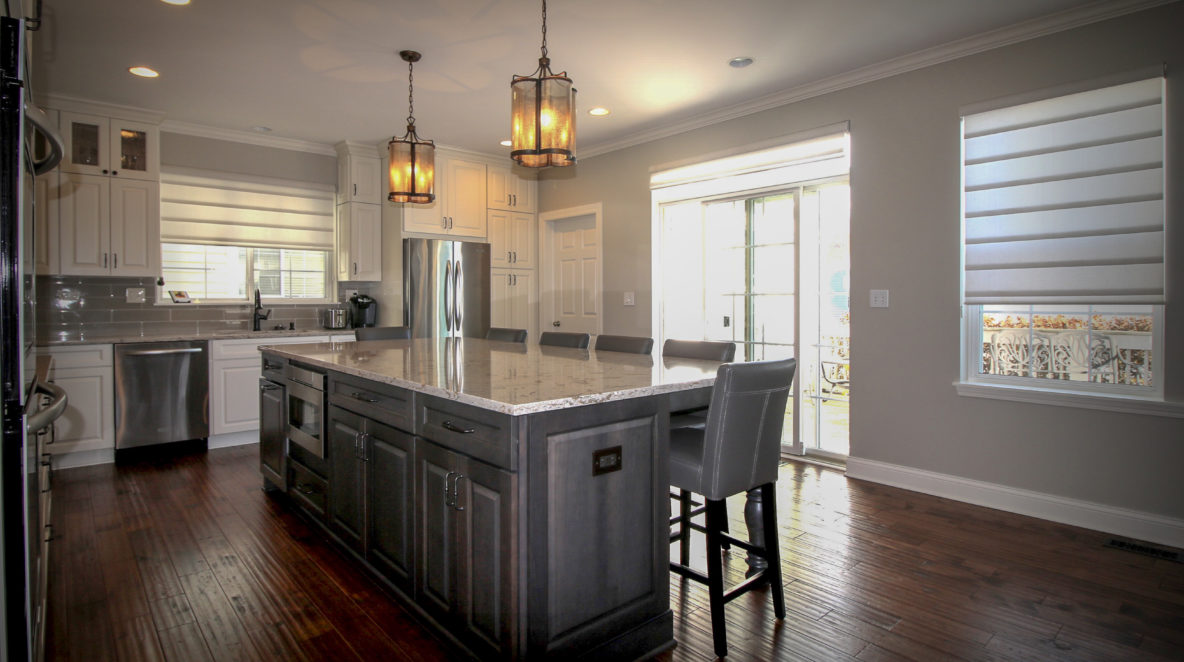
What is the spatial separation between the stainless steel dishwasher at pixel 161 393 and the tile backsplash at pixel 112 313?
0.55m

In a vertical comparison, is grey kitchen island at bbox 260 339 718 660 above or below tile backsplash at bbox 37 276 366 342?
below

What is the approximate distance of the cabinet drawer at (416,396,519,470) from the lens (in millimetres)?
1617

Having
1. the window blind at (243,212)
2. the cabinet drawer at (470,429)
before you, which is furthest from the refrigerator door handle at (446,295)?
the cabinet drawer at (470,429)

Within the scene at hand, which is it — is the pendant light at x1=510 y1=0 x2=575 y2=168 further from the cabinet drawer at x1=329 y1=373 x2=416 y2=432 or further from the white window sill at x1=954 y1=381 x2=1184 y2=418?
the white window sill at x1=954 y1=381 x2=1184 y2=418

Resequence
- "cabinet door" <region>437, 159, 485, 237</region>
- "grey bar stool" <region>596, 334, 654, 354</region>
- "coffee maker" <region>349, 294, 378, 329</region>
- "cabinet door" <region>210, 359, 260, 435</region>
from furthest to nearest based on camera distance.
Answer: "cabinet door" <region>437, 159, 485, 237</region>
"coffee maker" <region>349, 294, 378, 329</region>
"cabinet door" <region>210, 359, 260, 435</region>
"grey bar stool" <region>596, 334, 654, 354</region>

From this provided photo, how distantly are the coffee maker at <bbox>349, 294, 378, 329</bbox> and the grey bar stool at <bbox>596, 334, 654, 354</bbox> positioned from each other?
10.1ft

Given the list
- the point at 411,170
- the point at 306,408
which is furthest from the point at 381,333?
the point at 411,170

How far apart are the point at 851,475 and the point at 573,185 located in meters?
3.63

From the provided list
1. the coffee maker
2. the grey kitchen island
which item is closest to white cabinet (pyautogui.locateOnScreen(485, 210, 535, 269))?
the coffee maker

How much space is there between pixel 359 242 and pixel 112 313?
1.91 m

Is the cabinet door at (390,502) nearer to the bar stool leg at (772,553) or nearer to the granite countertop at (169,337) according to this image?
the bar stool leg at (772,553)

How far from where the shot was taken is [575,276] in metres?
A: 5.99

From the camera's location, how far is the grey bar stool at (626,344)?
10.3 ft

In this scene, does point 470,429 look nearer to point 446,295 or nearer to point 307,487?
point 307,487
